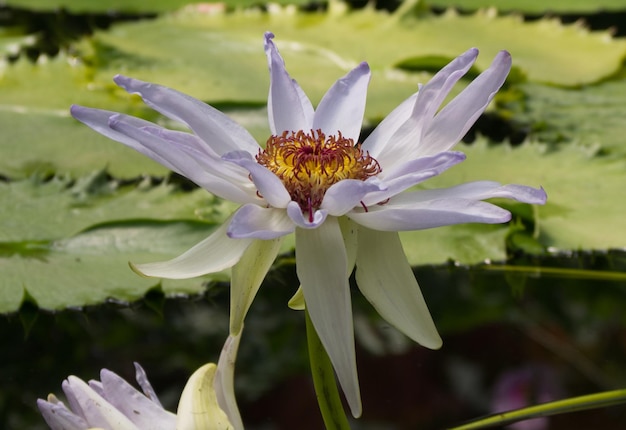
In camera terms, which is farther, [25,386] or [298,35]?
[298,35]

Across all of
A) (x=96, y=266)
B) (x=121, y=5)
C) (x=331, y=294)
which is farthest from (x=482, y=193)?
(x=121, y=5)

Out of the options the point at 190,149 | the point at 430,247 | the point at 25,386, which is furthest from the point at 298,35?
the point at 190,149

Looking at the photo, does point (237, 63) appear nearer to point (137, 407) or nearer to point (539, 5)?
point (539, 5)

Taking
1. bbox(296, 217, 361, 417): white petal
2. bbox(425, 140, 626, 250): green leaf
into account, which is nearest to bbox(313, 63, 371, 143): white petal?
bbox(296, 217, 361, 417): white petal

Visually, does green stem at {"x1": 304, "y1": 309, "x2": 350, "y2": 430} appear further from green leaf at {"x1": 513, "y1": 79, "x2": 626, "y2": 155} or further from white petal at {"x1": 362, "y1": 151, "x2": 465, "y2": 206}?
green leaf at {"x1": 513, "y1": 79, "x2": 626, "y2": 155}

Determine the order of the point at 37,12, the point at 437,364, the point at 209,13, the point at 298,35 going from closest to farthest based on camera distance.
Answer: the point at 437,364, the point at 298,35, the point at 209,13, the point at 37,12

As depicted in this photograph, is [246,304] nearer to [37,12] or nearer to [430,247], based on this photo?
Answer: [430,247]
